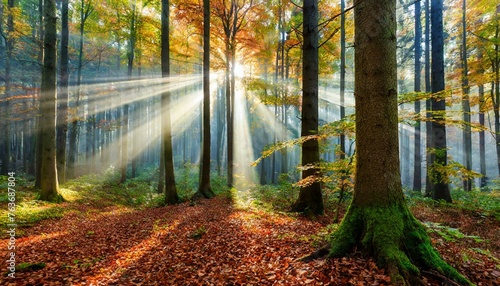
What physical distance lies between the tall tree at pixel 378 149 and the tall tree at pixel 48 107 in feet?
37.2

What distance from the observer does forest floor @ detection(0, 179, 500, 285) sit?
3.25m

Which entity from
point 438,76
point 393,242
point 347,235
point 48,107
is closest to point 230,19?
point 48,107

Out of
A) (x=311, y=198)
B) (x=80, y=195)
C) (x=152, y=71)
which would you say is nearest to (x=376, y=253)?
(x=311, y=198)

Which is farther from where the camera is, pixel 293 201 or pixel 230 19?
pixel 230 19

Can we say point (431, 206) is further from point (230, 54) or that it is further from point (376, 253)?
point (230, 54)

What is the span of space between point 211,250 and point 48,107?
9662 mm

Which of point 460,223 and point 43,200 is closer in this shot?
point 460,223

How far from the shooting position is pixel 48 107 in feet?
31.6

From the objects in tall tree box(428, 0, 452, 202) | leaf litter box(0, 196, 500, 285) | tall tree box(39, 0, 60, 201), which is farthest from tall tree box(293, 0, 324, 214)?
tall tree box(39, 0, 60, 201)

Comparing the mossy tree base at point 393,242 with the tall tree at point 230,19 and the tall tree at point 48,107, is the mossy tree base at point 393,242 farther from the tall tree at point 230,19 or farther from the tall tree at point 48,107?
the tall tree at point 230,19

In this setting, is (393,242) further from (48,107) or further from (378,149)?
(48,107)

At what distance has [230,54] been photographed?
1488 cm

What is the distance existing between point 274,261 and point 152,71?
30.3 metres

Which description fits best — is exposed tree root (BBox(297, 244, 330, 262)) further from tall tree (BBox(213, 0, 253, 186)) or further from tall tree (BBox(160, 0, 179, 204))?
tall tree (BBox(213, 0, 253, 186))
